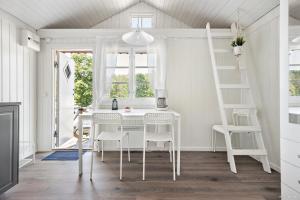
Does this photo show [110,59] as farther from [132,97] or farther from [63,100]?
[63,100]

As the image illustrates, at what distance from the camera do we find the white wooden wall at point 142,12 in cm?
472

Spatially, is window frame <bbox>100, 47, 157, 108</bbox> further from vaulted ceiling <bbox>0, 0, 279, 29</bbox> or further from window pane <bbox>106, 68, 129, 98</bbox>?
vaulted ceiling <bbox>0, 0, 279, 29</bbox>

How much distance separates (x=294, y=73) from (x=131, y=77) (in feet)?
9.15

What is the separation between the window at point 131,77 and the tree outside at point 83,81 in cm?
508

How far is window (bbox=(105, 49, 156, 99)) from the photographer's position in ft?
13.8

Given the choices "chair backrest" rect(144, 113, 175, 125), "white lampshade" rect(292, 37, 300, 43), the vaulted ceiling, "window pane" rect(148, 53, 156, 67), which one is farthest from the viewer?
"window pane" rect(148, 53, 156, 67)

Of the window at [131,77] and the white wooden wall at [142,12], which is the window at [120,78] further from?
the white wooden wall at [142,12]

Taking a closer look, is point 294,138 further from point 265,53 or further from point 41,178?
point 41,178

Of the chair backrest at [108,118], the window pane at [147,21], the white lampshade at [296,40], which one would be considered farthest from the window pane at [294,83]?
the window pane at [147,21]

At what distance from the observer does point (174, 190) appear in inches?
95.8

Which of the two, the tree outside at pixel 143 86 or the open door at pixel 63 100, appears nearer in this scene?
the tree outside at pixel 143 86

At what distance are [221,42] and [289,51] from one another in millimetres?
2314

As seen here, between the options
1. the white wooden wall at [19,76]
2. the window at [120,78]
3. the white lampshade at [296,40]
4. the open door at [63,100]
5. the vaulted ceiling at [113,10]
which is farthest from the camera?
the open door at [63,100]

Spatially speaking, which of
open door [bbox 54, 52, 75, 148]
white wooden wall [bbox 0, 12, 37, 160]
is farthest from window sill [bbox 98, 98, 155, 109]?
white wooden wall [bbox 0, 12, 37, 160]
